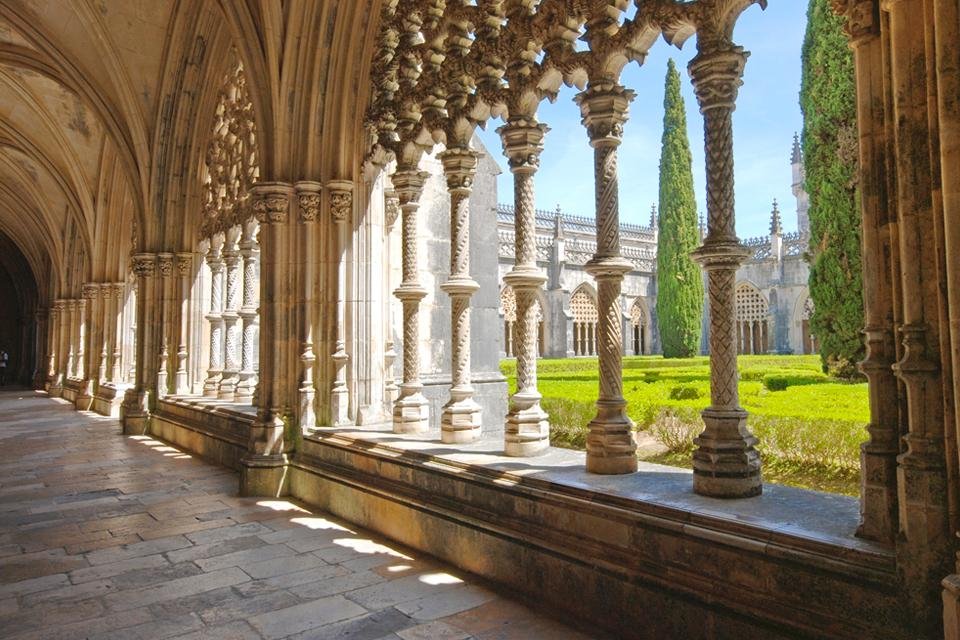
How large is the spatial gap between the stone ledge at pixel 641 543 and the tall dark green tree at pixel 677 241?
15.1 m

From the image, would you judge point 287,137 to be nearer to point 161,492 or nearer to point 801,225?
point 161,492

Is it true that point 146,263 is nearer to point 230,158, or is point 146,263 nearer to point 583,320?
point 230,158

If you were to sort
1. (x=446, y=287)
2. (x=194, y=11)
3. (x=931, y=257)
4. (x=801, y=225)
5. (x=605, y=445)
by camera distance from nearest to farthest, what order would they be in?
1. (x=931, y=257)
2. (x=605, y=445)
3. (x=446, y=287)
4. (x=194, y=11)
5. (x=801, y=225)

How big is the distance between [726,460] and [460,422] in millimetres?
1862

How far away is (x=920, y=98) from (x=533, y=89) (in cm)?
212

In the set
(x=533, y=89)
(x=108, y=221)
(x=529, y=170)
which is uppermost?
(x=108, y=221)

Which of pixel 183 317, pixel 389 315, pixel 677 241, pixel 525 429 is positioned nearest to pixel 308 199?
pixel 389 315

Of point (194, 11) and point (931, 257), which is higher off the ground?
point (194, 11)

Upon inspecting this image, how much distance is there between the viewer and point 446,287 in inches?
163

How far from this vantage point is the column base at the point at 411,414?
14.7 ft

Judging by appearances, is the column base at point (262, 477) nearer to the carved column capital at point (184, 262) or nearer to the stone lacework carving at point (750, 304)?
the carved column capital at point (184, 262)

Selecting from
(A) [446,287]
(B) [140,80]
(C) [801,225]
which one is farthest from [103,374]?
(C) [801,225]

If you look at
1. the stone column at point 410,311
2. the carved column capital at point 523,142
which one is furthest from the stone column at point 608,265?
the stone column at point 410,311

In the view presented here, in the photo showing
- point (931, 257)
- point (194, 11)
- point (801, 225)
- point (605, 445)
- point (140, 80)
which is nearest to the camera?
point (931, 257)
